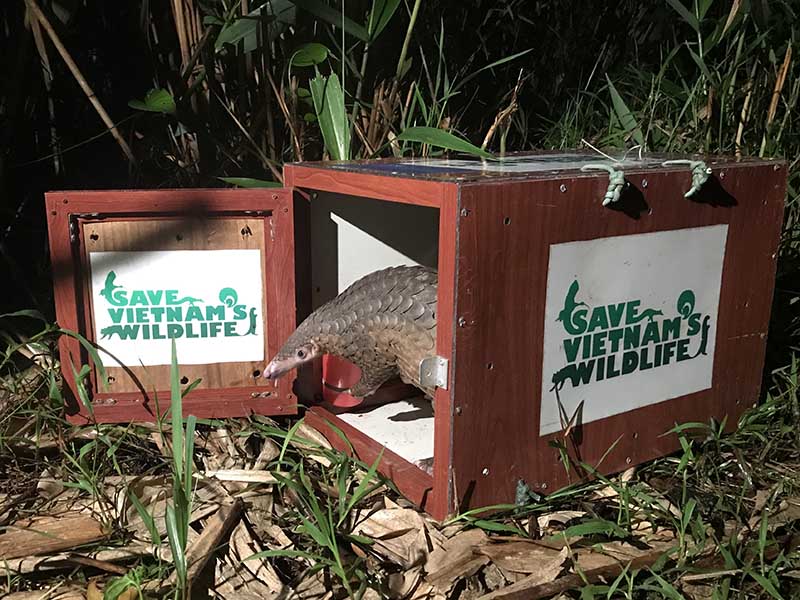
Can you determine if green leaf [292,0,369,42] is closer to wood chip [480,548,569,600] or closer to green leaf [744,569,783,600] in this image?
wood chip [480,548,569,600]

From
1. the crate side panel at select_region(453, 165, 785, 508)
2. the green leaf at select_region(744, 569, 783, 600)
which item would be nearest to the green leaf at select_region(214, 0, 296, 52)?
the crate side panel at select_region(453, 165, 785, 508)

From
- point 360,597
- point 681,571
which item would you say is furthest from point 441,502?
point 681,571

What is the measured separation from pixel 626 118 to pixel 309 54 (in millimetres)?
963

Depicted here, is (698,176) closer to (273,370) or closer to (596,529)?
(596,529)

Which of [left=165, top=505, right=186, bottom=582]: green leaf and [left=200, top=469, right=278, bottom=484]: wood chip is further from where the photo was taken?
[left=200, top=469, right=278, bottom=484]: wood chip

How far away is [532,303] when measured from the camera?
53.4 inches

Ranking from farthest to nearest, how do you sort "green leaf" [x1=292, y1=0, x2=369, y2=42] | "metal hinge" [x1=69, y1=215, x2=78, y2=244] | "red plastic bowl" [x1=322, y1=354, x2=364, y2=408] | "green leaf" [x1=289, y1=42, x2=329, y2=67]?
"red plastic bowl" [x1=322, y1=354, x2=364, y2=408]
"green leaf" [x1=289, y1=42, x2=329, y2=67]
"green leaf" [x1=292, y1=0, x2=369, y2=42]
"metal hinge" [x1=69, y1=215, x2=78, y2=244]

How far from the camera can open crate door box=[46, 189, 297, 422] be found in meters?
1.59

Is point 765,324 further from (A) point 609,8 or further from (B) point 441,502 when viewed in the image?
(A) point 609,8

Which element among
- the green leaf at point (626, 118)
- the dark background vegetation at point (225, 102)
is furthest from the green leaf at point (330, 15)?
the green leaf at point (626, 118)

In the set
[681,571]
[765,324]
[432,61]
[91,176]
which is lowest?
[681,571]

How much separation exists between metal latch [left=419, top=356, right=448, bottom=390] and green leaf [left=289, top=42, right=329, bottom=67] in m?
0.91

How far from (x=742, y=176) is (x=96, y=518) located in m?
1.40

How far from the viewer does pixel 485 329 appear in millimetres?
1312
